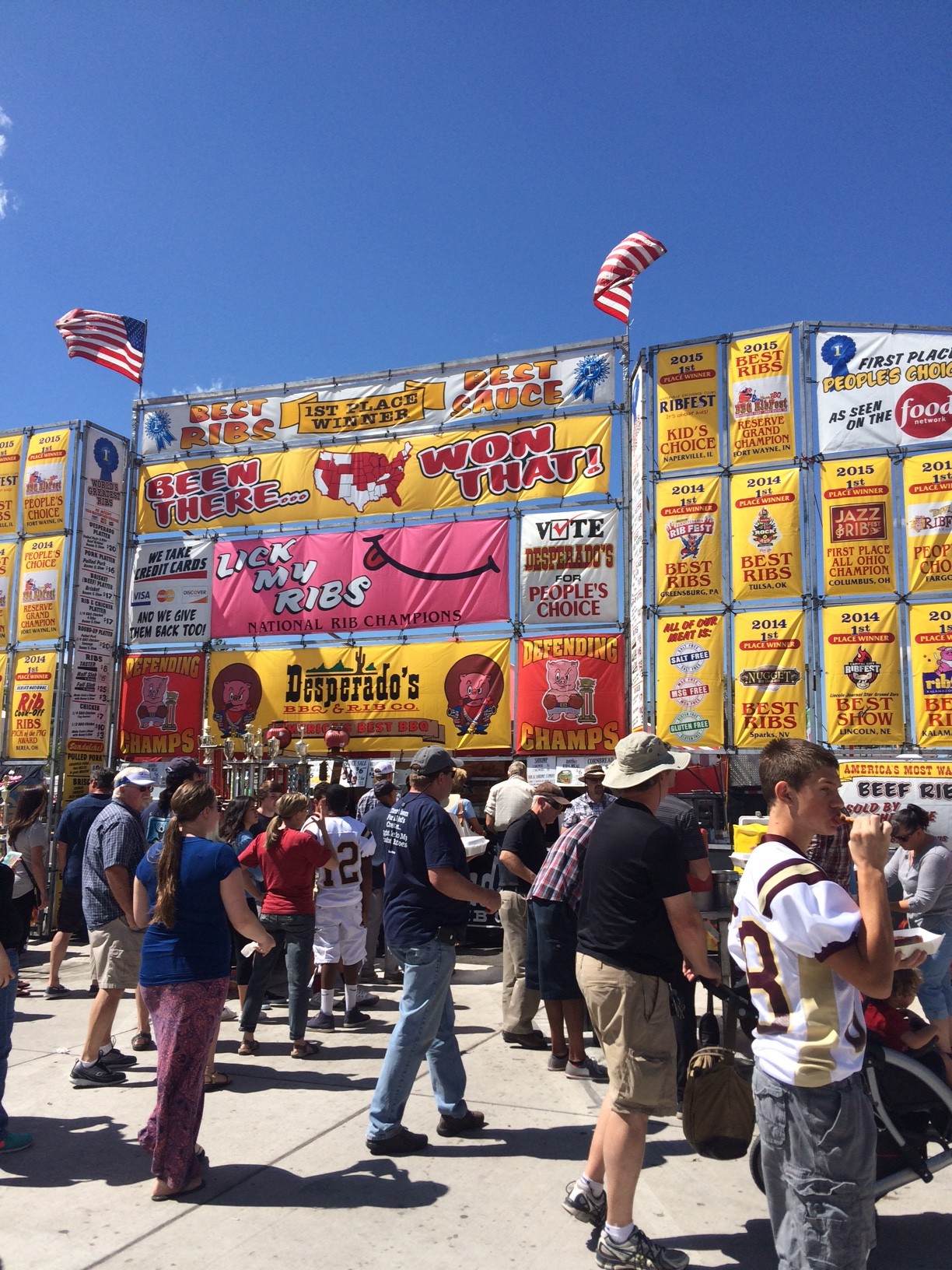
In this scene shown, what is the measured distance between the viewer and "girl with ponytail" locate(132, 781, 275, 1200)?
4145 millimetres

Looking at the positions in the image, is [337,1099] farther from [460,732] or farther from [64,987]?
[460,732]

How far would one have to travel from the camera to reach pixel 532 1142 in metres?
4.80

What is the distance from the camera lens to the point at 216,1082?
5770 millimetres

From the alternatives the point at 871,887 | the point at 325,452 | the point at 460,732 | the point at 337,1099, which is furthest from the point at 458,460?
the point at 871,887

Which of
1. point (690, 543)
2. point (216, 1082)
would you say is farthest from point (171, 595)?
point (216, 1082)

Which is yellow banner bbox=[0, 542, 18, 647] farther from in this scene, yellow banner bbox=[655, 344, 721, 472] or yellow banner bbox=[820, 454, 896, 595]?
yellow banner bbox=[820, 454, 896, 595]

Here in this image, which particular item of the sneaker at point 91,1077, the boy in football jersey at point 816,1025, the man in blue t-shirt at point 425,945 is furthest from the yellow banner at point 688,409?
the boy in football jersey at point 816,1025

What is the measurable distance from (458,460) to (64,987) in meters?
9.53

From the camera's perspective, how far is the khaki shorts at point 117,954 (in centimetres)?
597

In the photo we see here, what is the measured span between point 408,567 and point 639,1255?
40.5 feet

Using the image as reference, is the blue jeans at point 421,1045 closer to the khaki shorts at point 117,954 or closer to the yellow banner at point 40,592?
the khaki shorts at point 117,954

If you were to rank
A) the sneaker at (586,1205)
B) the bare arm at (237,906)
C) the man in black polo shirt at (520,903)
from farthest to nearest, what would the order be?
the man in black polo shirt at (520,903) → the bare arm at (237,906) → the sneaker at (586,1205)

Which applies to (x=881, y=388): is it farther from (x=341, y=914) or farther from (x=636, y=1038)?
(x=636, y=1038)

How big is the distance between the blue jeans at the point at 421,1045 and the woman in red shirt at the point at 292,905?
1922 mm
